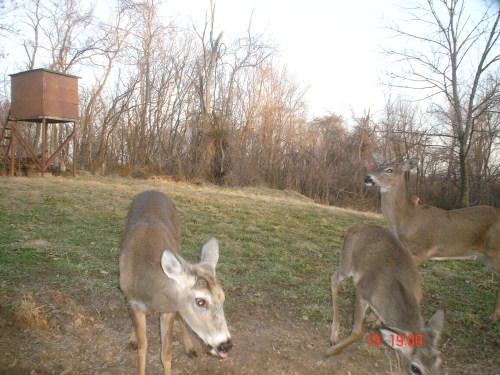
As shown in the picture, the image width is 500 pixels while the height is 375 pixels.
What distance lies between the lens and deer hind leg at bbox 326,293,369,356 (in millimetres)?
4398

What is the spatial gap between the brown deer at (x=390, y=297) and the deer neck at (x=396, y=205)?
82.3 inches

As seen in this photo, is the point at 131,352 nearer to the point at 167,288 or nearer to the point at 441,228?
the point at 167,288

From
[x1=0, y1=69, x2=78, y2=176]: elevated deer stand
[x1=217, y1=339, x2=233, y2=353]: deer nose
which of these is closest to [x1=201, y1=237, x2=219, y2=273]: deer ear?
[x1=217, y1=339, x2=233, y2=353]: deer nose

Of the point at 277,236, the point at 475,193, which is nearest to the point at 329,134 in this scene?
the point at 475,193

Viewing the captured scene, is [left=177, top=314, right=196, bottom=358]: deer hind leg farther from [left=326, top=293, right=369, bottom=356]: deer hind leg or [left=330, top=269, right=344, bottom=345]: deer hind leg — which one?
[left=330, top=269, right=344, bottom=345]: deer hind leg

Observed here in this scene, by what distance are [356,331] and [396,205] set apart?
3.50 metres

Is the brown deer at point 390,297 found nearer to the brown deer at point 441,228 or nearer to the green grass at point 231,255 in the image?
the green grass at point 231,255

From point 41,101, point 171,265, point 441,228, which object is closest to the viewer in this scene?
point 171,265

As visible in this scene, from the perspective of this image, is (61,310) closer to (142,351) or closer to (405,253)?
(142,351)

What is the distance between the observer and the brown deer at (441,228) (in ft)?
21.7

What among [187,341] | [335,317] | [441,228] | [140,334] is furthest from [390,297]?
[441,228]

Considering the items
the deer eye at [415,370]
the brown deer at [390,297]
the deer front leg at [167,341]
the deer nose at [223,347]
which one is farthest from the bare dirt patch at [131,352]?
the deer nose at [223,347]

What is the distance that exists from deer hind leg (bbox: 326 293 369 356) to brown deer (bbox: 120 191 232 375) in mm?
1502

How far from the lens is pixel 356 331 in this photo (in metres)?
4.39
